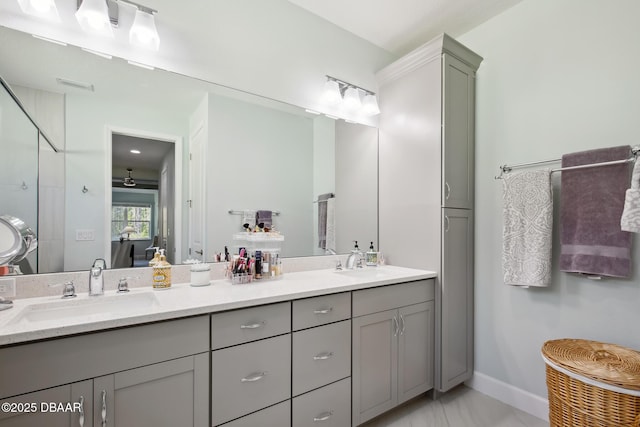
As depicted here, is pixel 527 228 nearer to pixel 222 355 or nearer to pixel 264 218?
pixel 264 218

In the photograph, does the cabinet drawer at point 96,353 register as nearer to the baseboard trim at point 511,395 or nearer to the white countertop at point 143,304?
the white countertop at point 143,304

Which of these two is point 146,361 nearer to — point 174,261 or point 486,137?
point 174,261

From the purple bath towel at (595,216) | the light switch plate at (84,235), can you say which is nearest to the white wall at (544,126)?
the purple bath towel at (595,216)

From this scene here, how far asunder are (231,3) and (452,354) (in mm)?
2806

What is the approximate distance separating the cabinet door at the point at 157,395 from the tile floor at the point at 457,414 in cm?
117

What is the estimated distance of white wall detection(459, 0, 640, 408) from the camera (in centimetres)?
168

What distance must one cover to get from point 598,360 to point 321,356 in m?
1.35

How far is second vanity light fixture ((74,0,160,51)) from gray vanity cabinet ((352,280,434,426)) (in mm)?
1788

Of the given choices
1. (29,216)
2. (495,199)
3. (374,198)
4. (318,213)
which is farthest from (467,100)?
(29,216)

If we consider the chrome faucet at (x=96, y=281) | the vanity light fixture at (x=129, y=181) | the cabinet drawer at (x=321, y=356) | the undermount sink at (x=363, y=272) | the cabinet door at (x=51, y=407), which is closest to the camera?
the cabinet door at (x=51, y=407)

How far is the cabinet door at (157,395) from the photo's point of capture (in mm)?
1027

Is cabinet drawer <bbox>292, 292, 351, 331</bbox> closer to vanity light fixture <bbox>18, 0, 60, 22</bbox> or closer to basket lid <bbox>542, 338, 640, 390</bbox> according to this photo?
basket lid <bbox>542, 338, 640, 390</bbox>

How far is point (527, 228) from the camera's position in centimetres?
190

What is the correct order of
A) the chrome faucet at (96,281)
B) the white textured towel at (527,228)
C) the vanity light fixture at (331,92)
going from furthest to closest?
the vanity light fixture at (331,92)
the white textured towel at (527,228)
the chrome faucet at (96,281)
